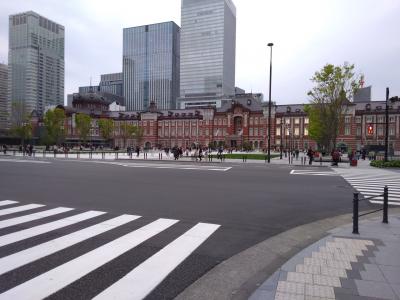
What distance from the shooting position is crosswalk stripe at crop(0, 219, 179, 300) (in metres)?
3.70

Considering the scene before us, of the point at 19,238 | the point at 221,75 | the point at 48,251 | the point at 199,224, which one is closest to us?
→ the point at 48,251

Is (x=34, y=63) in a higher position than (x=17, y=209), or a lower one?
higher

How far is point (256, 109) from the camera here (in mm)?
88938

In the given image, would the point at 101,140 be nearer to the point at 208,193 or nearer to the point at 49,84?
the point at 49,84

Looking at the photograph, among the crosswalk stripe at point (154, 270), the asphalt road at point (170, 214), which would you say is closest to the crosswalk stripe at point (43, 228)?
the asphalt road at point (170, 214)

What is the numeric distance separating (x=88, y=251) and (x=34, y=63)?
12935cm

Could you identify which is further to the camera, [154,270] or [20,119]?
[20,119]

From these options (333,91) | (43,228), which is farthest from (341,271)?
(333,91)

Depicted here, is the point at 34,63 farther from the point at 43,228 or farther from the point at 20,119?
the point at 43,228

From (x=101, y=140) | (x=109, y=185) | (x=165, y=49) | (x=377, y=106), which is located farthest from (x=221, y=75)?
(x=109, y=185)

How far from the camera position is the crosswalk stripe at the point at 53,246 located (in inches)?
180

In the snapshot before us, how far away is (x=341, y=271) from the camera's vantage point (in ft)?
14.3

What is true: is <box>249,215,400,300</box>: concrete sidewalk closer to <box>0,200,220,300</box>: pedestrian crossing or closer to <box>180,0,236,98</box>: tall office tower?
<box>0,200,220,300</box>: pedestrian crossing

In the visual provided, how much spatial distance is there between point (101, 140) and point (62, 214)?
3744 inches
